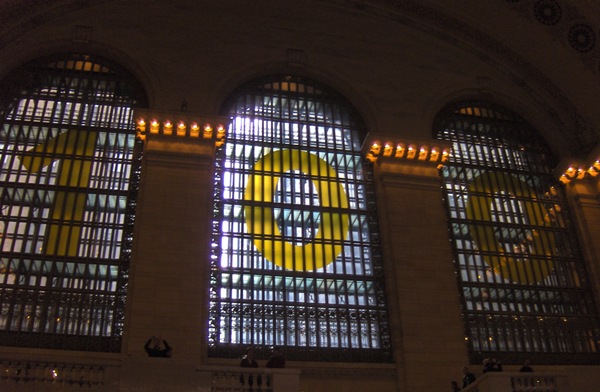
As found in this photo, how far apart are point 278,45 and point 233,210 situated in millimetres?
6826

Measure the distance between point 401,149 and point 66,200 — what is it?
10276 mm

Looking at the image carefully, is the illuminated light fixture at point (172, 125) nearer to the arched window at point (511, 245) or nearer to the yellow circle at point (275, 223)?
the yellow circle at point (275, 223)

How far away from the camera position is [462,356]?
63.5 ft

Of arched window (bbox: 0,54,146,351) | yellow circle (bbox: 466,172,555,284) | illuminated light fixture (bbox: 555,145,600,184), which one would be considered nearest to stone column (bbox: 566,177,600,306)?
illuminated light fixture (bbox: 555,145,600,184)

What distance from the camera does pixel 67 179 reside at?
67.1 feet

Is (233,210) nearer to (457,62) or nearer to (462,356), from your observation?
(462,356)

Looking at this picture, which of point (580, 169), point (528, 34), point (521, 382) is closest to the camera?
point (521, 382)

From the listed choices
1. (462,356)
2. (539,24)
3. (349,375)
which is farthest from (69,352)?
(539,24)

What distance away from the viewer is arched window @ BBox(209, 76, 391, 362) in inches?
756

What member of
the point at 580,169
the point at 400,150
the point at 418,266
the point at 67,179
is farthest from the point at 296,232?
the point at 580,169

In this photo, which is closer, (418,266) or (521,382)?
(521,382)

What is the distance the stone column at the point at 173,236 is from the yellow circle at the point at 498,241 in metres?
8.57

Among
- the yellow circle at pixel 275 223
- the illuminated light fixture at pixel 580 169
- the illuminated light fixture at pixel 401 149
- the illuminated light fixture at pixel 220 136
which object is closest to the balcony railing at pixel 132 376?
the yellow circle at pixel 275 223

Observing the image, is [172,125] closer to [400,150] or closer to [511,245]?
[400,150]
